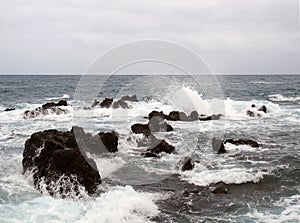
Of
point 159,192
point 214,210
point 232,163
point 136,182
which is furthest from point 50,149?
point 232,163

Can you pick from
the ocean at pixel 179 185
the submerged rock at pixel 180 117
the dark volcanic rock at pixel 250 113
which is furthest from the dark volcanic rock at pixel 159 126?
the dark volcanic rock at pixel 250 113

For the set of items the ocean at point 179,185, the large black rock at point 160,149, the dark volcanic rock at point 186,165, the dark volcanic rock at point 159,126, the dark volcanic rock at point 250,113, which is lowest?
the ocean at point 179,185

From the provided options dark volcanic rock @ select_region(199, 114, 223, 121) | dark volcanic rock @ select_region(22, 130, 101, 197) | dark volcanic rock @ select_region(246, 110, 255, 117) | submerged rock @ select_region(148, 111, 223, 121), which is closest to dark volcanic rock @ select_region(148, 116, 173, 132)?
submerged rock @ select_region(148, 111, 223, 121)

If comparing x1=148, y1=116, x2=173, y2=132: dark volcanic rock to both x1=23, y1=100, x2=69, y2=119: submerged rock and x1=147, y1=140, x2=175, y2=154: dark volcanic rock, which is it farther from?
x1=23, y1=100, x2=69, y2=119: submerged rock

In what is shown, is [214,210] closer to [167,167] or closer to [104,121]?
[167,167]

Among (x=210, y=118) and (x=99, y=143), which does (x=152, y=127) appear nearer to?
(x=99, y=143)

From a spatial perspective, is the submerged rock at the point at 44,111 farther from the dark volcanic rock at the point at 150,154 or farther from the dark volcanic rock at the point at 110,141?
the dark volcanic rock at the point at 150,154

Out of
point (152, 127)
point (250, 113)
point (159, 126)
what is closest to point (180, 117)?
point (159, 126)

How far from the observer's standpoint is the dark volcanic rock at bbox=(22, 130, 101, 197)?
10.4 meters

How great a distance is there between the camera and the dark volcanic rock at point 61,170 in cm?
1038

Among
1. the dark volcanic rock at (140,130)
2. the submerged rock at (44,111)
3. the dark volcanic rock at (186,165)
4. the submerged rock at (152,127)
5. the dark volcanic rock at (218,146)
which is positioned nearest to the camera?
the dark volcanic rock at (186,165)

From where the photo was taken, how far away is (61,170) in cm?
1073

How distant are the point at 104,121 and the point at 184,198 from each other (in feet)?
51.6

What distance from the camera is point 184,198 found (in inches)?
402
